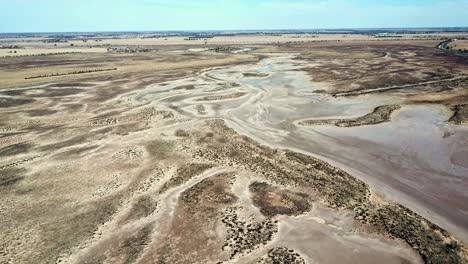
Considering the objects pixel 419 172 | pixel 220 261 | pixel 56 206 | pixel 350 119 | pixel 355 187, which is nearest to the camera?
pixel 220 261

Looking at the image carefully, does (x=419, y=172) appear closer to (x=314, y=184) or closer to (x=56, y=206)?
(x=314, y=184)

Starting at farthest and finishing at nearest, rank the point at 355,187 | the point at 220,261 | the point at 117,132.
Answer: the point at 117,132 → the point at 355,187 → the point at 220,261

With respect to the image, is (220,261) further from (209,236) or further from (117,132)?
(117,132)

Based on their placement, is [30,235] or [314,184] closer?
[30,235]

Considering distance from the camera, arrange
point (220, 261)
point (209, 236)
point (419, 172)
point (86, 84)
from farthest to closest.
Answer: point (86, 84) < point (419, 172) < point (209, 236) < point (220, 261)

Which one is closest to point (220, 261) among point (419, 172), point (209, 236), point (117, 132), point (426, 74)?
point (209, 236)

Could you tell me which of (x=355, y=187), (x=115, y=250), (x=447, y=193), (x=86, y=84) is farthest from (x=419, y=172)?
(x=86, y=84)
